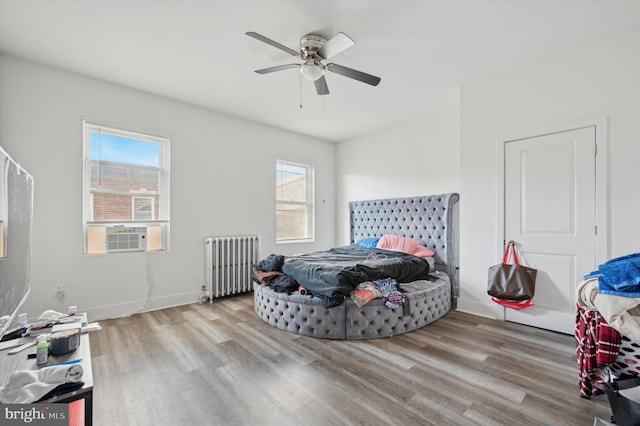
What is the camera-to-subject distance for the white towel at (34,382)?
1053mm

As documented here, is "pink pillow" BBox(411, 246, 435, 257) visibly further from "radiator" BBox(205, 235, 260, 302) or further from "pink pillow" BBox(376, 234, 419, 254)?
"radiator" BBox(205, 235, 260, 302)

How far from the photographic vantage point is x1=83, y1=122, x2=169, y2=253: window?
3408mm

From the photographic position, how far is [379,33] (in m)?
2.56

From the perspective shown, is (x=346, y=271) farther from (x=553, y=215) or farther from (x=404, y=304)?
(x=553, y=215)

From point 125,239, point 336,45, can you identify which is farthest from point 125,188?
point 336,45

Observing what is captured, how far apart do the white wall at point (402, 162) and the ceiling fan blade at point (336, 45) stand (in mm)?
2289

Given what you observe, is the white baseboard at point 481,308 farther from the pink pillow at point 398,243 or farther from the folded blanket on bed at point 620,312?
the folded blanket on bed at point 620,312

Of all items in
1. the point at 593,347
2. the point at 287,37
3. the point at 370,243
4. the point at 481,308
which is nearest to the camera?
the point at 593,347

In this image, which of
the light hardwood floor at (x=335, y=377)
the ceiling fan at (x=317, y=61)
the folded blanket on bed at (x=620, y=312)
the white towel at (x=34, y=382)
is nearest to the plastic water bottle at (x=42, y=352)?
the white towel at (x=34, y=382)

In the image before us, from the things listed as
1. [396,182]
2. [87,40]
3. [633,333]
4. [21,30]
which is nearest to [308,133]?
[396,182]

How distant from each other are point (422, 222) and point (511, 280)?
1502mm

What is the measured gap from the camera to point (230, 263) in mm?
4312

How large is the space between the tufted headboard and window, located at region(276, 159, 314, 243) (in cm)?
102

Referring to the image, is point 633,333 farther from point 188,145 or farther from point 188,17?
point 188,145
